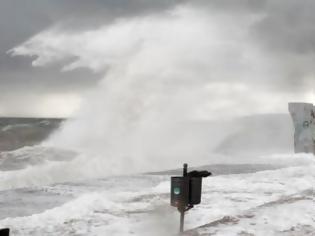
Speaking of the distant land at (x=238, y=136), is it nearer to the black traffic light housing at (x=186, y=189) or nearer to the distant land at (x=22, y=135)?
the distant land at (x=22, y=135)

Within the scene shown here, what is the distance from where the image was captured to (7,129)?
191 feet

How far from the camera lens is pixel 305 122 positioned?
2334 centimetres

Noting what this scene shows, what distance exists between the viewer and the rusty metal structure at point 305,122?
2331 cm

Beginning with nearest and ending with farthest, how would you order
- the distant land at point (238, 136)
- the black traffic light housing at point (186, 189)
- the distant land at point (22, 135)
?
the black traffic light housing at point (186, 189) → the distant land at point (238, 136) → the distant land at point (22, 135)

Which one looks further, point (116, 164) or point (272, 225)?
point (116, 164)

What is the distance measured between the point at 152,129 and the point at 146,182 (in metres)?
18.7

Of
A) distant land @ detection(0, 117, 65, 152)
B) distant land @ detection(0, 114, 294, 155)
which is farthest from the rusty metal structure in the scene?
distant land @ detection(0, 117, 65, 152)

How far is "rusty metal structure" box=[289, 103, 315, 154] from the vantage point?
23.3m

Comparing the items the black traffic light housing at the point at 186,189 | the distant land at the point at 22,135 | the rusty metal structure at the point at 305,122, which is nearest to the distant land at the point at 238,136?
the distant land at the point at 22,135

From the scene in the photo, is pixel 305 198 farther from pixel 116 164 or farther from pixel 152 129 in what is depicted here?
pixel 152 129

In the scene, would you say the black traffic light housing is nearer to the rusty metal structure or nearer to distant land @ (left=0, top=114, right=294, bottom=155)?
the rusty metal structure

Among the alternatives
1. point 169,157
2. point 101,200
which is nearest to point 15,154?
point 169,157

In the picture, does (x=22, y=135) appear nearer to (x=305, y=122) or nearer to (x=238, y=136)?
(x=238, y=136)

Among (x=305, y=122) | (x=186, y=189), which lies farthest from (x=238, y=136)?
(x=186, y=189)
